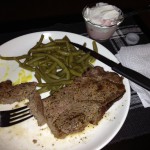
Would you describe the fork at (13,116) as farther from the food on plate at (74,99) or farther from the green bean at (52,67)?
the green bean at (52,67)

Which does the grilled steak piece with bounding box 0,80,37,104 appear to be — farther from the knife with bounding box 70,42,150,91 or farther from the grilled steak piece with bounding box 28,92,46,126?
the knife with bounding box 70,42,150,91

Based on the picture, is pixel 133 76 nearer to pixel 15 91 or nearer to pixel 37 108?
pixel 37 108

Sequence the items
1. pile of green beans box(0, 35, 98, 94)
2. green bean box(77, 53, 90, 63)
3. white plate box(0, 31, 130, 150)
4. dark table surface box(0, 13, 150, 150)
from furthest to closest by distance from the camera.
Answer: green bean box(77, 53, 90, 63)
pile of green beans box(0, 35, 98, 94)
dark table surface box(0, 13, 150, 150)
white plate box(0, 31, 130, 150)

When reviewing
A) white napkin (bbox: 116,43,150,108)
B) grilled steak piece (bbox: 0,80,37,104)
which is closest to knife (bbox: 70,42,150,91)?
white napkin (bbox: 116,43,150,108)

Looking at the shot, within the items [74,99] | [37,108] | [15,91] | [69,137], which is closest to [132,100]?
[74,99]

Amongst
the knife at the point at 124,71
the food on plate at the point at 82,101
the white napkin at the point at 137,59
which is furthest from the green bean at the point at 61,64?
the white napkin at the point at 137,59

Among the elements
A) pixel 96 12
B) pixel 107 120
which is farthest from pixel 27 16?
pixel 107 120
